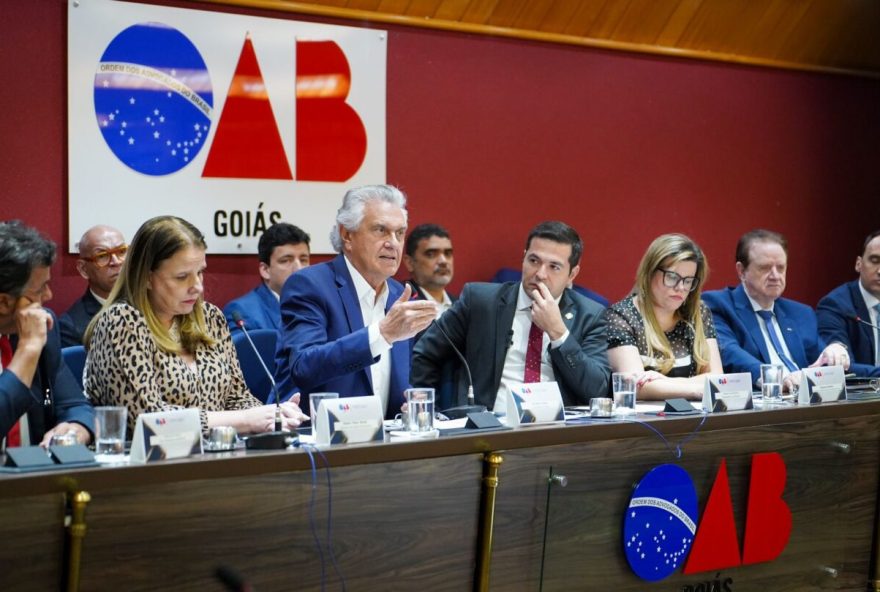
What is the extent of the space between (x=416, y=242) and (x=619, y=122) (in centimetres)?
129

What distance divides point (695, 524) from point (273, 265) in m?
2.18

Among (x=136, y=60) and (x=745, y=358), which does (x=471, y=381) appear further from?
(x=136, y=60)

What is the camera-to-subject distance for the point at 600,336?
135 inches

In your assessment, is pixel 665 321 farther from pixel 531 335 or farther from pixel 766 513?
pixel 766 513

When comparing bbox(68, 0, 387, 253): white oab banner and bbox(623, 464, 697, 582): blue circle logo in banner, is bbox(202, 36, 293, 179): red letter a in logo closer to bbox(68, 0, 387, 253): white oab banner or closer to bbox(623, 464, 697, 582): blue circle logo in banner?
bbox(68, 0, 387, 253): white oab banner

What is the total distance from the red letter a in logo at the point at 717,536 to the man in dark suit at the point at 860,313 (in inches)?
74.6

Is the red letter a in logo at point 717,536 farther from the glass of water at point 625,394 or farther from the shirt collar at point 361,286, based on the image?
the shirt collar at point 361,286

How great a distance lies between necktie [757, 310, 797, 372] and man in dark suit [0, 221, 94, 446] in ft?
8.42

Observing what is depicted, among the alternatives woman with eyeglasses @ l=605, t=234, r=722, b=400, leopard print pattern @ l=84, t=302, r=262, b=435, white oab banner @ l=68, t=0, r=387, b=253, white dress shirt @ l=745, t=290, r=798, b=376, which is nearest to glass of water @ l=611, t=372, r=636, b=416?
woman with eyeglasses @ l=605, t=234, r=722, b=400

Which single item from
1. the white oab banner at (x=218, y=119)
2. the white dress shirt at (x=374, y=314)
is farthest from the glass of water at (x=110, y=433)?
the white oab banner at (x=218, y=119)

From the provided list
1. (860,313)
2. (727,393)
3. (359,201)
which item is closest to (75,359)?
(359,201)

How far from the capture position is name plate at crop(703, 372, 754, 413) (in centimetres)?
291

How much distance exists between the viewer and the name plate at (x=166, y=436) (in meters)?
2.01

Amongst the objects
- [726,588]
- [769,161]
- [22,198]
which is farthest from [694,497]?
[769,161]
